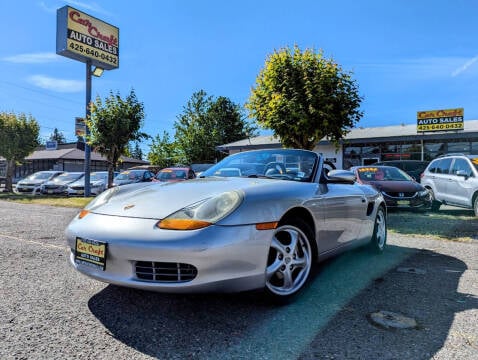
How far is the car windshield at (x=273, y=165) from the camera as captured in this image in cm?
361

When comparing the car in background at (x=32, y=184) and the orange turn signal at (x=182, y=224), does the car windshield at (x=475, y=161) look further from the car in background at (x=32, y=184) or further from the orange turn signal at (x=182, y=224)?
the car in background at (x=32, y=184)

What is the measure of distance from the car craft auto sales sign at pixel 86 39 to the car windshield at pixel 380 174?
15550mm

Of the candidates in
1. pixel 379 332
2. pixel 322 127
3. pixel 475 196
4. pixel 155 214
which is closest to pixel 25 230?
pixel 155 214

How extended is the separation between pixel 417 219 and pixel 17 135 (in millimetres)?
22872

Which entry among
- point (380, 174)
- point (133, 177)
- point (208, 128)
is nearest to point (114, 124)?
point (133, 177)

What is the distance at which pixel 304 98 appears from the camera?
10.2 metres

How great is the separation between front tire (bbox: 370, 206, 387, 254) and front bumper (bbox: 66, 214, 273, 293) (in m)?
2.64

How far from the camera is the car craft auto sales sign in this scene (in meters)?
18.4

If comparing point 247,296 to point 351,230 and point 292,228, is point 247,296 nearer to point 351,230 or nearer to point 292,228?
point 292,228

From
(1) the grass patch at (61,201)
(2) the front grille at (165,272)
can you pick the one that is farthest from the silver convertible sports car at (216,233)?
(1) the grass patch at (61,201)

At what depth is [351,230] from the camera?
3920mm

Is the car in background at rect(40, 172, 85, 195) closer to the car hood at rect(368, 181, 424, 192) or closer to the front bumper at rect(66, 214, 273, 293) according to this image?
the car hood at rect(368, 181, 424, 192)

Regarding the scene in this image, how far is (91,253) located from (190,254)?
814mm

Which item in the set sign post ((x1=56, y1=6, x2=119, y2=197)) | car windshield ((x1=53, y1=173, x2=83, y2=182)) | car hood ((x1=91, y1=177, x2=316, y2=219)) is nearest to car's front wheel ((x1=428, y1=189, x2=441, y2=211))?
car hood ((x1=91, y1=177, x2=316, y2=219))
